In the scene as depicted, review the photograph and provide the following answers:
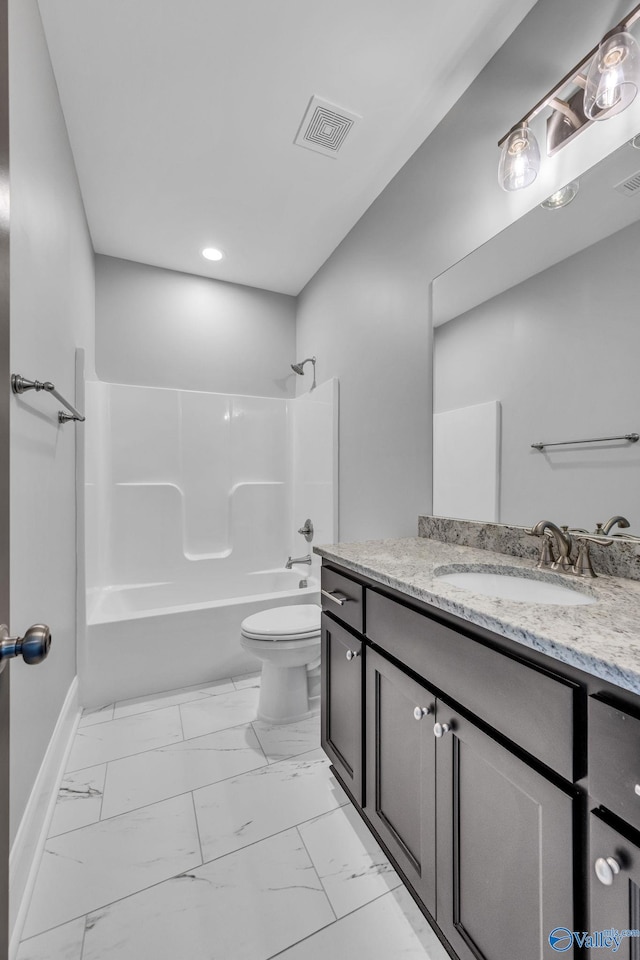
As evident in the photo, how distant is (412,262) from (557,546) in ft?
4.69

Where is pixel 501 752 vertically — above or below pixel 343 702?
above

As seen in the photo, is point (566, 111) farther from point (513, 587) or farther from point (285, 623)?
point (285, 623)

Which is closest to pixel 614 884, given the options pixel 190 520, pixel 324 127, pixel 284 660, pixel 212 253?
pixel 284 660

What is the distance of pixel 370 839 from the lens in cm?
131

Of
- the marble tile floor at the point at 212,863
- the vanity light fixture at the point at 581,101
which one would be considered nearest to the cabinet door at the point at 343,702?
the marble tile floor at the point at 212,863

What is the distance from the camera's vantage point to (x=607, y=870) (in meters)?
0.58

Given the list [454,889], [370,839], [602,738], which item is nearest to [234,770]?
[370,839]

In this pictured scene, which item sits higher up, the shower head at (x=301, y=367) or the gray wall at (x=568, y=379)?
the shower head at (x=301, y=367)

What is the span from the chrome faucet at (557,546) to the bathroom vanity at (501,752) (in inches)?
2.5

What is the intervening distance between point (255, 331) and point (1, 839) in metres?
3.16

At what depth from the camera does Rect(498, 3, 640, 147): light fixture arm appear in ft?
3.31

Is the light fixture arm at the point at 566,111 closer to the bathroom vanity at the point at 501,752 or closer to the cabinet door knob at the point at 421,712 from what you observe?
the bathroom vanity at the point at 501,752

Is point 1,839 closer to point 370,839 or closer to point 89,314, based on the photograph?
point 370,839

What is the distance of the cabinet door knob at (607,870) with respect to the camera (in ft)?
1.87
